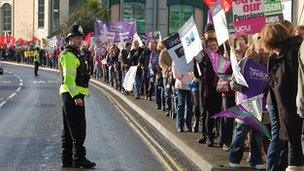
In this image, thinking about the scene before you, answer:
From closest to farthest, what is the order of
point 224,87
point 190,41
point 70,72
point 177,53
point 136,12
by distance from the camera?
1. point 70,72
2. point 224,87
3. point 190,41
4. point 177,53
5. point 136,12

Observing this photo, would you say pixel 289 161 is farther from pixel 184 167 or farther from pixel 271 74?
pixel 184 167

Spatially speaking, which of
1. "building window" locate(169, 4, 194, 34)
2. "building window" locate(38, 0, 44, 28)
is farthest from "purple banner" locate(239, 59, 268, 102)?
"building window" locate(38, 0, 44, 28)

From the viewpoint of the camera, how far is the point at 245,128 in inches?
358

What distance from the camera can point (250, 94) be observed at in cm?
900

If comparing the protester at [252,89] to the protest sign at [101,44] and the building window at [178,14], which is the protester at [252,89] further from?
the building window at [178,14]

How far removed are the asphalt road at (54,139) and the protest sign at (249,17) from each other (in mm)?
2366

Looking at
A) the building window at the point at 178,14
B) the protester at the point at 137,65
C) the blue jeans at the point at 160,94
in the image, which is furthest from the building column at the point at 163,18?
the blue jeans at the point at 160,94

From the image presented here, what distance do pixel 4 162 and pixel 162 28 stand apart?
222 feet

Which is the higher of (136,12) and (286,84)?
(136,12)

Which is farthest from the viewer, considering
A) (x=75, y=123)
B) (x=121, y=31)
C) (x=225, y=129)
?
(x=121, y=31)

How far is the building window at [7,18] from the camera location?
3939 inches

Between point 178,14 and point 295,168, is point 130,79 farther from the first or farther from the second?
point 178,14

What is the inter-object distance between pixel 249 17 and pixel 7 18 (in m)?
94.6

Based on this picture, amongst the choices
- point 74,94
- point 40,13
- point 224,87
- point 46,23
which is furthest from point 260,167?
point 40,13
